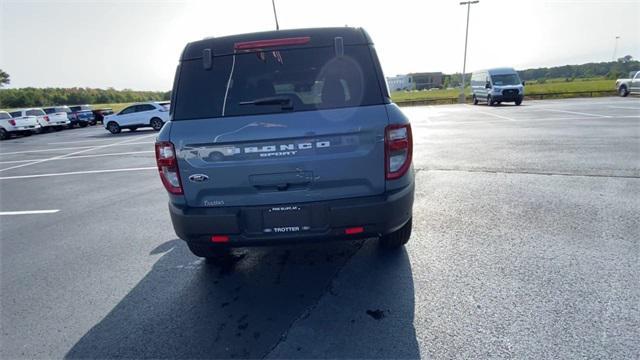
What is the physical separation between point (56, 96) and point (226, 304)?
94.7m

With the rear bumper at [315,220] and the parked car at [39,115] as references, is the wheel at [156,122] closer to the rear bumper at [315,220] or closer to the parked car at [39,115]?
the parked car at [39,115]

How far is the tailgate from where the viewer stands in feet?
7.83

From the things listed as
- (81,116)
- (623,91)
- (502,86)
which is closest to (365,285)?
(502,86)

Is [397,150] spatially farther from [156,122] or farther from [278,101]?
[156,122]

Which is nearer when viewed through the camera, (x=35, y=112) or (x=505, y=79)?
(x=505, y=79)

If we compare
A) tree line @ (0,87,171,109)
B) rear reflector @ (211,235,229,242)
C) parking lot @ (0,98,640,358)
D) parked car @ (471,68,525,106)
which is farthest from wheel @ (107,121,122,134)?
tree line @ (0,87,171,109)

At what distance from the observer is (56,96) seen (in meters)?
74.3

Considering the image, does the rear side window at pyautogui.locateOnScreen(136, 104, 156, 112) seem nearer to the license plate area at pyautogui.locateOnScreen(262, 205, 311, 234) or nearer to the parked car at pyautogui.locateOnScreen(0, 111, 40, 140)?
the parked car at pyautogui.locateOnScreen(0, 111, 40, 140)

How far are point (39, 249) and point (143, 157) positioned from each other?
7.12 metres

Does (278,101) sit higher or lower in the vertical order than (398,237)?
higher

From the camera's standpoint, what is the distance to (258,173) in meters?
2.46

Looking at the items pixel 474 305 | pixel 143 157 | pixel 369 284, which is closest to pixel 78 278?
pixel 369 284

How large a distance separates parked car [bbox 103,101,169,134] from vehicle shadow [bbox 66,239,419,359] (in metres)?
18.7

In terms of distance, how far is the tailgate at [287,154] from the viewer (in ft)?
7.83
